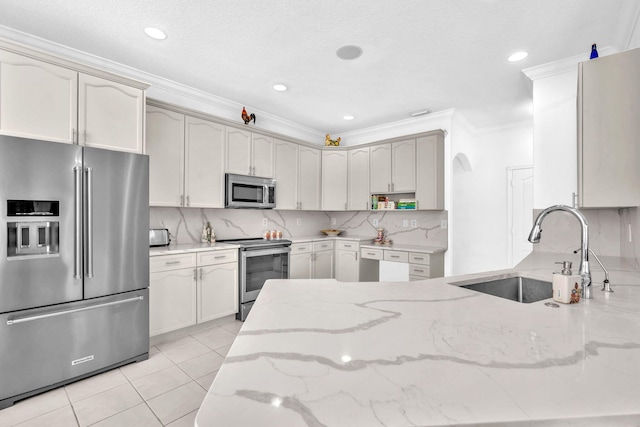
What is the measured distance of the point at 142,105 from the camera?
2.54 meters

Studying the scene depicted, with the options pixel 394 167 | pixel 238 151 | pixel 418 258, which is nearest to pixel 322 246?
pixel 418 258

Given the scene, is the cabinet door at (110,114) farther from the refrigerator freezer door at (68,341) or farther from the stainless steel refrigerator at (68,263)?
the refrigerator freezer door at (68,341)

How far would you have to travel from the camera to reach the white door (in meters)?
4.41

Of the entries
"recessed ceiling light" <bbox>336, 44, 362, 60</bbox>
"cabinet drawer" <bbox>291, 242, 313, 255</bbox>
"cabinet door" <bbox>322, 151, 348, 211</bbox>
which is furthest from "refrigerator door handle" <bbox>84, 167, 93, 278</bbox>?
"cabinet door" <bbox>322, 151, 348, 211</bbox>

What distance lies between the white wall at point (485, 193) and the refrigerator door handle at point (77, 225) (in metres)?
4.34

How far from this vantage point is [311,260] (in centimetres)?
432

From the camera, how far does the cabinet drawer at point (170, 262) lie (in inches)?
106

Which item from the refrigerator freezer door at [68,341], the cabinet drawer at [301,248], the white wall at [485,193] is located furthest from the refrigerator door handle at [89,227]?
the white wall at [485,193]

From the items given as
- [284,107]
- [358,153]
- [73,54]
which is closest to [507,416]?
[73,54]

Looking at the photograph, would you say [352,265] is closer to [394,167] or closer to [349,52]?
[394,167]

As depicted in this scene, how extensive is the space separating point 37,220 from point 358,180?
12.2 feet

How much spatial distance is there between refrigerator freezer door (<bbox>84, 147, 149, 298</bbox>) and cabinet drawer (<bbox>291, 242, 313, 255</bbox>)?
6.34 feet

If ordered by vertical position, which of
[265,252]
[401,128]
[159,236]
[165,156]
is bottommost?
[265,252]

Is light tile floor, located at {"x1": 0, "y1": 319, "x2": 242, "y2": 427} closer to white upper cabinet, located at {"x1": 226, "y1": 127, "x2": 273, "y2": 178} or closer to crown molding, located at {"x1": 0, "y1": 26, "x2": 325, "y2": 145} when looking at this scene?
white upper cabinet, located at {"x1": 226, "y1": 127, "x2": 273, "y2": 178}
